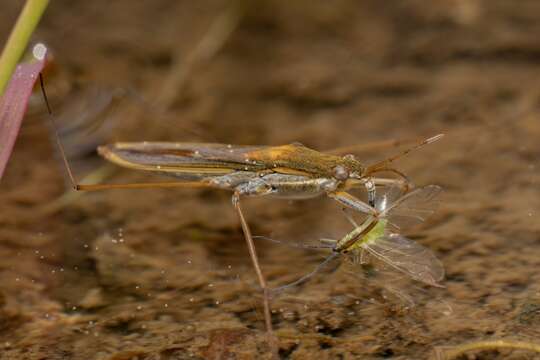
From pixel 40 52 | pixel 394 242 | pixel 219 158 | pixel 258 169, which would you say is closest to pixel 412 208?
pixel 394 242

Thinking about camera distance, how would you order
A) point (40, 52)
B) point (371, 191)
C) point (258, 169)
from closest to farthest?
point (40, 52)
point (371, 191)
point (258, 169)

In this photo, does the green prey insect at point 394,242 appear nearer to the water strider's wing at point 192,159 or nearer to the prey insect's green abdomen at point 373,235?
the prey insect's green abdomen at point 373,235

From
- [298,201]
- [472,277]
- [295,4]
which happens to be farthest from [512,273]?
[295,4]

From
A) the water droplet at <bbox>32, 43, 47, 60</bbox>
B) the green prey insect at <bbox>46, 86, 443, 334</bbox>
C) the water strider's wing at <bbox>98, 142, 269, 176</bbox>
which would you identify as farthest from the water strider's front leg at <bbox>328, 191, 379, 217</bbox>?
the water droplet at <bbox>32, 43, 47, 60</bbox>

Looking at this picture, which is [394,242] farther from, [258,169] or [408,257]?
[258,169]

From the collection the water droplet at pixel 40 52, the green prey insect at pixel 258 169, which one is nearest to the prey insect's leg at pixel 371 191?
the green prey insect at pixel 258 169

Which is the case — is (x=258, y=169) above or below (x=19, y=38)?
below

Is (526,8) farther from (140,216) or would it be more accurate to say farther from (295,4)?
(140,216)
